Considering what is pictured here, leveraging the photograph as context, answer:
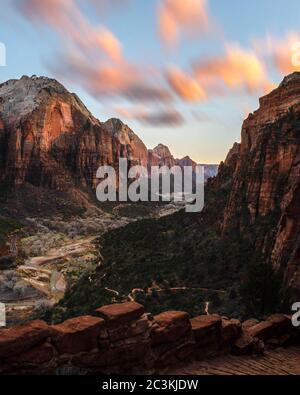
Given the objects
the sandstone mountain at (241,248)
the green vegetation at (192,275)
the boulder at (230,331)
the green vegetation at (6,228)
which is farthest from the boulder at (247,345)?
the green vegetation at (6,228)

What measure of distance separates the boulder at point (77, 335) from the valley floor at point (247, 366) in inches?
80.9

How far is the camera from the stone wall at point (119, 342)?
809 centimetres

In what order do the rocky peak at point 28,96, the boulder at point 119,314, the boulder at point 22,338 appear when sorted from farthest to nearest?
1. the rocky peak at point 28,96
2. the boulder at point 119,314
3. the boulder at point 22,338

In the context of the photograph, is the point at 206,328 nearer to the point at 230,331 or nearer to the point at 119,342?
the point at 230,331

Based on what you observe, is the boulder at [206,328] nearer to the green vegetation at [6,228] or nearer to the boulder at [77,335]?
the boulder at [77,335]

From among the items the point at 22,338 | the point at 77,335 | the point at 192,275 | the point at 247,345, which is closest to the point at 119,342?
the point at 77,335

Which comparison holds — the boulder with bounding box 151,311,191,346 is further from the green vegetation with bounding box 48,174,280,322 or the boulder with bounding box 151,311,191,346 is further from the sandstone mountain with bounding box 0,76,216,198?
the sandstone mountain with bounding box 0,76,216,198

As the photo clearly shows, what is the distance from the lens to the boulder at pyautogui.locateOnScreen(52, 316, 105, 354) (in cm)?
843

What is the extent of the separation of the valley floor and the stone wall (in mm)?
210

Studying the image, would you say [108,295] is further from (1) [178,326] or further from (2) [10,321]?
(1) [178,326]

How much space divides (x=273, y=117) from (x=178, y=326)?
Answer: 145 feet

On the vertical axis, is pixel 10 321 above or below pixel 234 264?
below
